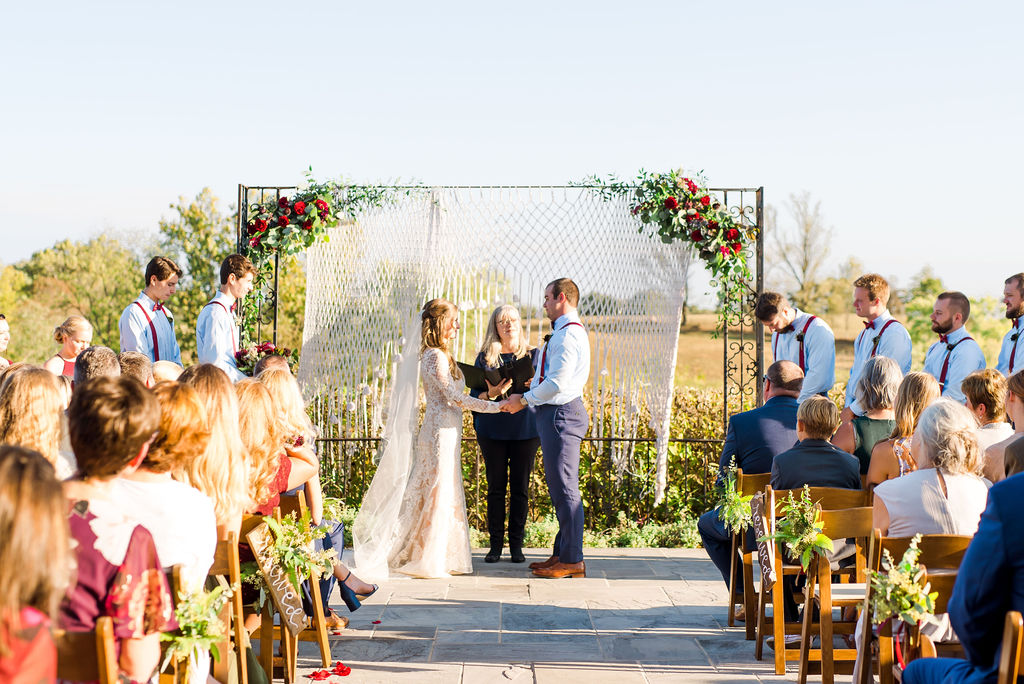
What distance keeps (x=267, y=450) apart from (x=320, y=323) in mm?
3667

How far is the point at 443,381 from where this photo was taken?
6.01 meters

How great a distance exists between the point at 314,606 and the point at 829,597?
2142 mm

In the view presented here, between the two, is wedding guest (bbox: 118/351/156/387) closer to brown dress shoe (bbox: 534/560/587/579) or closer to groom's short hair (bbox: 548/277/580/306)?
groom's short hair (bbox: 548/277/580/306)

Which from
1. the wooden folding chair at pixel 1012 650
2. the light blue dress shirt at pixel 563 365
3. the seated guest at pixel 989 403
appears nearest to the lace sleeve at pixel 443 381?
the light blue dress shirt at pixel 563 365

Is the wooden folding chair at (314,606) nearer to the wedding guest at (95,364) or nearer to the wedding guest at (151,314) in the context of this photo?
the wedding guest at (95,364)

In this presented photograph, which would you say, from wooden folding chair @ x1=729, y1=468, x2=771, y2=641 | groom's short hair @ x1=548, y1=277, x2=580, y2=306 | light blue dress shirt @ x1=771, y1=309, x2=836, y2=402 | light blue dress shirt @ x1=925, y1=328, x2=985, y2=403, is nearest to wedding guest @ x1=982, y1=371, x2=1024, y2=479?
wooden folding chair @ x1=729, y1=468, x2=771, y2=641

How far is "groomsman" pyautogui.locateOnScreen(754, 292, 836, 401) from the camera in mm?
6184

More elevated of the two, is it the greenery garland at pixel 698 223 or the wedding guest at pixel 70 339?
the greenery garland at pixel 698 223

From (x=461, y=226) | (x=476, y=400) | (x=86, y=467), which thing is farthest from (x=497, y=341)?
(x=86, y=467)

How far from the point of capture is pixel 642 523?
7625mm

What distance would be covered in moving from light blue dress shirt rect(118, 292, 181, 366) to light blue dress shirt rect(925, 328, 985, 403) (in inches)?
185

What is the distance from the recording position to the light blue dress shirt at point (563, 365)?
19.5 ft

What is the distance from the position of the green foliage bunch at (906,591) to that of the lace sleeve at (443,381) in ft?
11.4

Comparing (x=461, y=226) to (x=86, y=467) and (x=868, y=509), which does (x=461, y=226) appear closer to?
(x=868, y=509)
